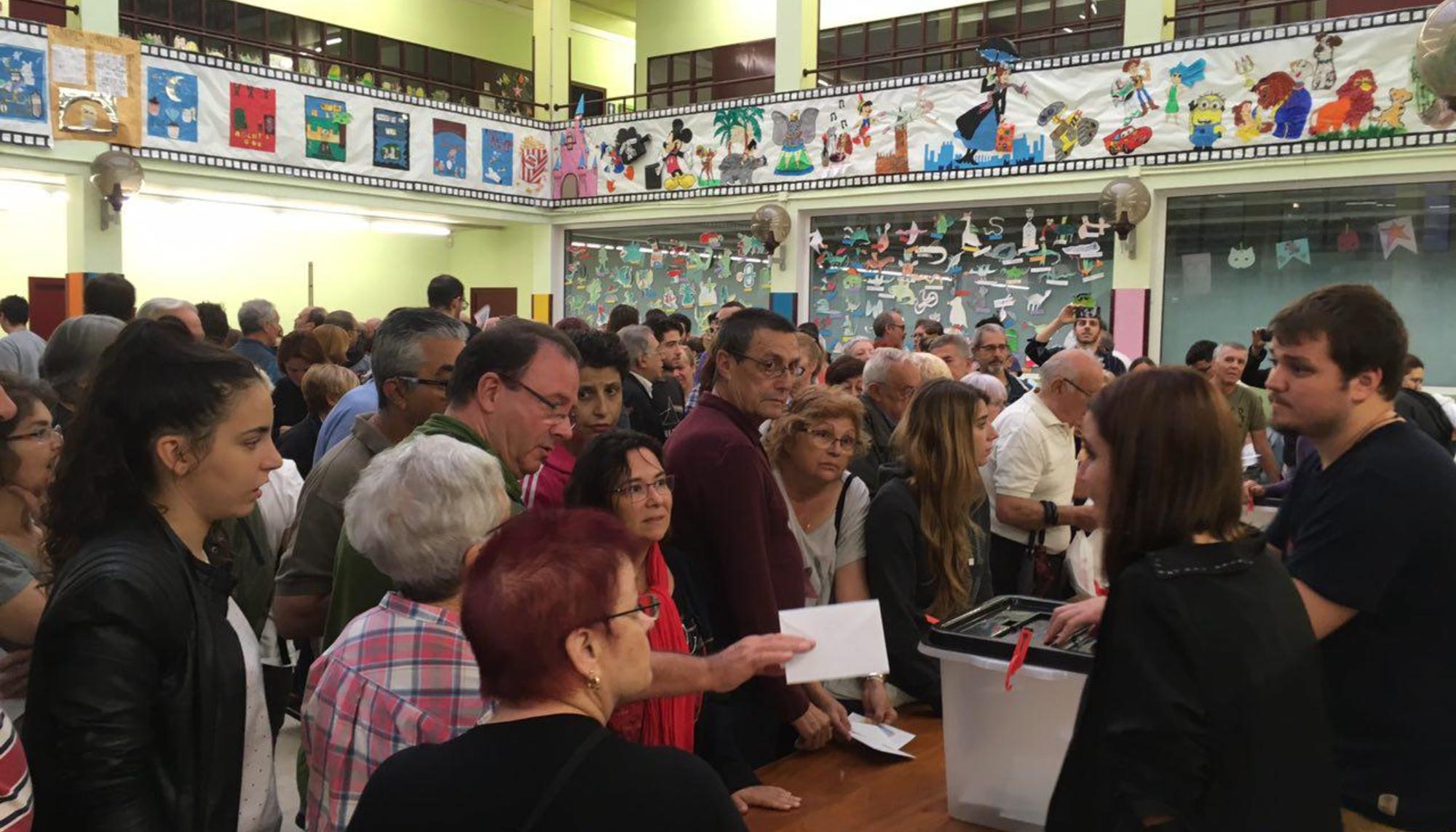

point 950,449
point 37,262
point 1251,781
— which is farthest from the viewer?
point 37,262

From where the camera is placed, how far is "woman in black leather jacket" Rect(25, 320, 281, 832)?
155 cm

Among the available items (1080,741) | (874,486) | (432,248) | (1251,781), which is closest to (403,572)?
(1080,741)

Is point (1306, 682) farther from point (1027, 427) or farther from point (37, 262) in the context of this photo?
point (37, 262)

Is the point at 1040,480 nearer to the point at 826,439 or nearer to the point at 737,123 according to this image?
the point at 826,439

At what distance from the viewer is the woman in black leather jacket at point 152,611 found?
5.10 ft

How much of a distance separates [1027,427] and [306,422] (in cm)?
288

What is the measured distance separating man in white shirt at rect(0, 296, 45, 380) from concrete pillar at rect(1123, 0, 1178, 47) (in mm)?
8467

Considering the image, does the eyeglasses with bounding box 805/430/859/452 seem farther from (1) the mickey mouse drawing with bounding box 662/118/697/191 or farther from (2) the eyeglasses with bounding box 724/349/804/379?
(1) the mickey mouse drawing with bounding box 662/118/697/191

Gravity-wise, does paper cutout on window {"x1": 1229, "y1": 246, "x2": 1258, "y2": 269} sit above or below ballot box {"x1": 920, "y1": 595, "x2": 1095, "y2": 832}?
above

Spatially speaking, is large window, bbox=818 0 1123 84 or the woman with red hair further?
large window, bbox=818 0 1123 84

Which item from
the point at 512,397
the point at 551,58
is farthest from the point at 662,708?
the point at 551,58

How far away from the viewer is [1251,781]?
157cm

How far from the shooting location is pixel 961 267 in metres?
10.9

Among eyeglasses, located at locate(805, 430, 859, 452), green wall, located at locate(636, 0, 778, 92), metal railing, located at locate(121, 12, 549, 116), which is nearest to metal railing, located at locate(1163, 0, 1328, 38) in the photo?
green wall, located at locate(636, 0, 778, 92)
